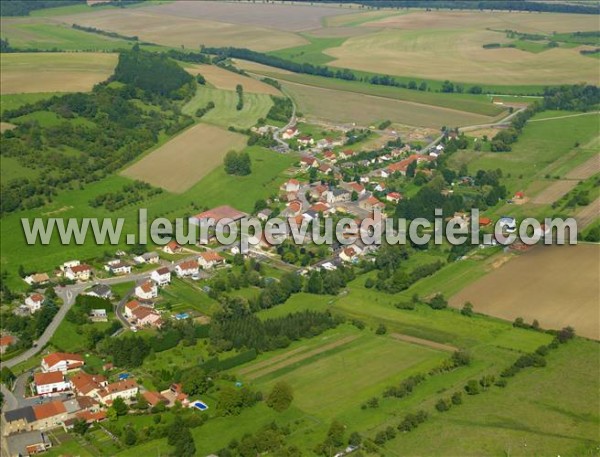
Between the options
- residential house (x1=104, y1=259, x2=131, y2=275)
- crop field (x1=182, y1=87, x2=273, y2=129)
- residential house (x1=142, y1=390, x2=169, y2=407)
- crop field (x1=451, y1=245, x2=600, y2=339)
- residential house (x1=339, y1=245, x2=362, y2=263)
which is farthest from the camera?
crop field (x1=182, y1=87, x2=273, y2=129)

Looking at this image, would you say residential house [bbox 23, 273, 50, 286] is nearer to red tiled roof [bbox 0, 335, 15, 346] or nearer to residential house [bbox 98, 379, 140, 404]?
red tiled roof [bbox 0, 335, 15, 346]

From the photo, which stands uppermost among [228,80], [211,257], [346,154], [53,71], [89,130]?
[53,71]

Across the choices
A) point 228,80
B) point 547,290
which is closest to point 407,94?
point 228,80

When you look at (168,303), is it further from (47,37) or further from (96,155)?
(47,37)

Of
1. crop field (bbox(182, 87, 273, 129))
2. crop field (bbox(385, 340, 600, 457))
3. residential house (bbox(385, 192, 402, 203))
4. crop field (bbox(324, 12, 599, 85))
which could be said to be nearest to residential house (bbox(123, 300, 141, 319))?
crop field (bbox(385, 340, 600, 457))

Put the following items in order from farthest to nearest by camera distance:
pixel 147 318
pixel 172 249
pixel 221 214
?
pixel 221 214 → pixel 172 249 → pixel 147 318

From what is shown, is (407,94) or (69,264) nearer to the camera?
(69,264)

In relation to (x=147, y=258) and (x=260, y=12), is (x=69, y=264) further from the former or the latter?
(x=260, y=12)
